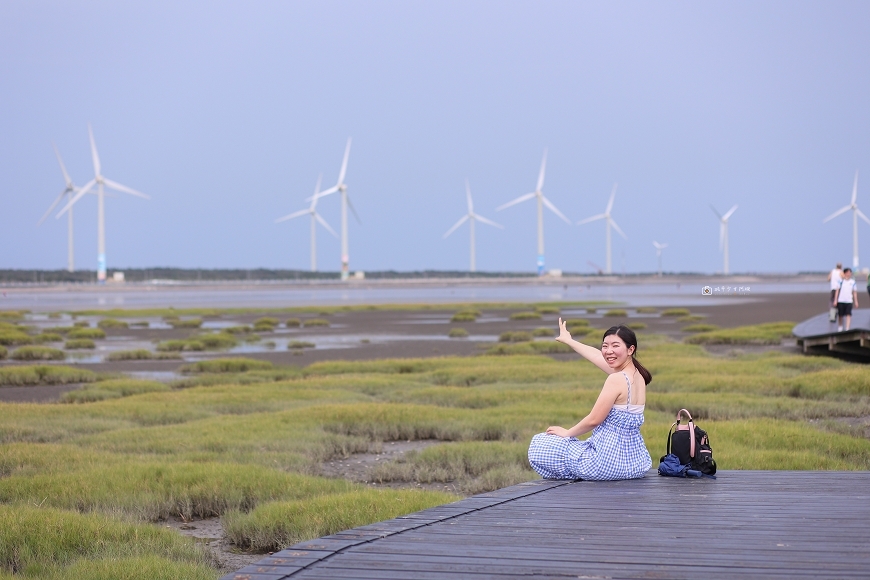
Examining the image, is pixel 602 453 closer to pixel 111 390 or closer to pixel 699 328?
pixel 111 390

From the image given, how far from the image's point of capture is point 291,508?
462 inches

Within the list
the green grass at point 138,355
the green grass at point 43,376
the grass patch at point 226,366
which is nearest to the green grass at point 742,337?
the grass patch at point 226,366

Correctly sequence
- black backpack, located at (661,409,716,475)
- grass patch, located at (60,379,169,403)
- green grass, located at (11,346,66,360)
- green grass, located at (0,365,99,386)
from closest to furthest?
1. black backpack, located at (661,409,716,475)
2. grass patch, located at (60,379,169,403)
3. green grass, located at (0,365,99,386)
4. green grass, located at (11,346,66,360)

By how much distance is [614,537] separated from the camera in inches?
281

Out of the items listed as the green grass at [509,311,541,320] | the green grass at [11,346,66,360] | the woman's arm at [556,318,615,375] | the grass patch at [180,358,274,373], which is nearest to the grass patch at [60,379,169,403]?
the grass patch at [180,358,274,373]

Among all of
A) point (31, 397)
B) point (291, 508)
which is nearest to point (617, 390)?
point (291, 508)

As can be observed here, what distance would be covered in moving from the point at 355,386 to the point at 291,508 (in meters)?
16.6

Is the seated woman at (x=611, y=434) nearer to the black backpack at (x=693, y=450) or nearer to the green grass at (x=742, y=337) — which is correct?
the black backpack at (x=693, y=450)

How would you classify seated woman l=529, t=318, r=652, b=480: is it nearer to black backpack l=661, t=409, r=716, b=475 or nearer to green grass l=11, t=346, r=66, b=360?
black backpack l=661, t=409, r=716, b=475

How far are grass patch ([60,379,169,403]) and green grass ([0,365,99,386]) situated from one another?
9.10 ft

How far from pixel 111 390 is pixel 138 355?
1500cm

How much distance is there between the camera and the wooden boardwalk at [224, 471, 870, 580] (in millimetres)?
6227

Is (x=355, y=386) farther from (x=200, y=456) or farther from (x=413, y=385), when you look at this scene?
(x=200, y=456)

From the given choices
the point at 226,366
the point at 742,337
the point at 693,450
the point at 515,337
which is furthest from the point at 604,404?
the point at 515,337
